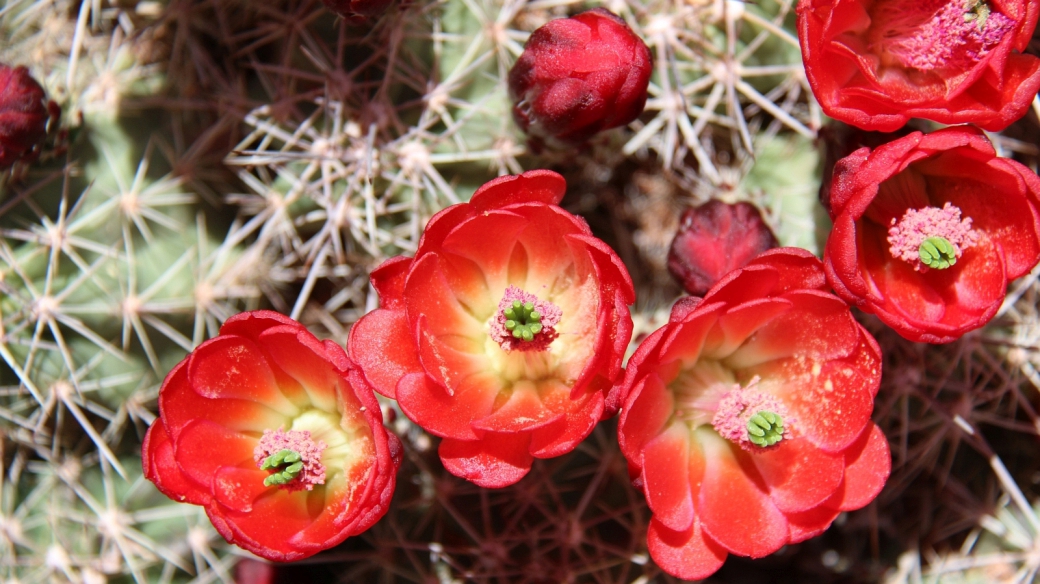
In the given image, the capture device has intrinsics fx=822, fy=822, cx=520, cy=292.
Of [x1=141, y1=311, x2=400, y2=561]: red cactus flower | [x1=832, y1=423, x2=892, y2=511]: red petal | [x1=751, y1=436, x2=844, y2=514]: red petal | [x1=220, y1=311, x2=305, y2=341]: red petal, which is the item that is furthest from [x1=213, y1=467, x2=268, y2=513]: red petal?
[x1=832, y1=423, x2=892, y2=511]: red petal

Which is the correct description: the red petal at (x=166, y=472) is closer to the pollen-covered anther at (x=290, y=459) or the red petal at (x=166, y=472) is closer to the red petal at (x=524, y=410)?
the pollen-covered anther at (x=290, y=459)

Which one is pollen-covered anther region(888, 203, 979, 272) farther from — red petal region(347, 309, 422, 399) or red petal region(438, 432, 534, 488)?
red petal region(347, 309, 422, 399)

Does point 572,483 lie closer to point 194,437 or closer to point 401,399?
point 401,399

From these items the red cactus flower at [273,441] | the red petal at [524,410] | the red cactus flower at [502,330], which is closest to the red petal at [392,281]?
the red cactus flower at [502,330]

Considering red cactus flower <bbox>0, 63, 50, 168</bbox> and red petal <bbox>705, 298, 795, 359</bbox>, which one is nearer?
red petal <bbox>705, 298, 795, 359</bbox>

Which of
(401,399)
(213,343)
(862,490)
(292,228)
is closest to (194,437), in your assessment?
(213,343)

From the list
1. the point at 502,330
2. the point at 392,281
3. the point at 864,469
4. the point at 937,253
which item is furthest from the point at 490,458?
the point at 937,253
